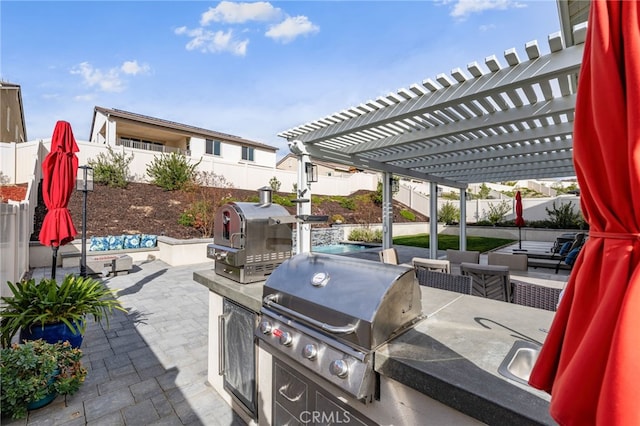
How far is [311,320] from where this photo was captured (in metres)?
1.65

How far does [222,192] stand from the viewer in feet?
54.7

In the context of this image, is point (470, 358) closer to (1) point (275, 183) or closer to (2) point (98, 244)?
(2) point (98, 244)

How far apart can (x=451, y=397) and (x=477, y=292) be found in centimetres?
405

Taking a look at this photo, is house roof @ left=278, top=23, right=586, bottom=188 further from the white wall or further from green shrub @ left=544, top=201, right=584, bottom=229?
the white wall

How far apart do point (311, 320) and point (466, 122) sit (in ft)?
16.4

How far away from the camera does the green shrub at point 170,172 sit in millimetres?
15523

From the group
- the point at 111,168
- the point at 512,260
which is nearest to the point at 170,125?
the point at 111,168

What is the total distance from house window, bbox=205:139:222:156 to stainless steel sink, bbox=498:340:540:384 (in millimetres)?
23730

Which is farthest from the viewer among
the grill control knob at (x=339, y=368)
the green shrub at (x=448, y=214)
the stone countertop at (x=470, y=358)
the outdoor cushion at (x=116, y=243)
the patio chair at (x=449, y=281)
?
the green shrub at (x=448, y=214)

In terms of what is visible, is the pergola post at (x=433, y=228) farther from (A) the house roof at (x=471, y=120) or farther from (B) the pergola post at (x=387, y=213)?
(B) the pergola post at (x=387, y=213)

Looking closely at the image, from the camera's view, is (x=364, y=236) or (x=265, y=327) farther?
(x=364, y=236)

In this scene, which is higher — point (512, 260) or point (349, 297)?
point (349, 297)

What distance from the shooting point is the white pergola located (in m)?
3.61

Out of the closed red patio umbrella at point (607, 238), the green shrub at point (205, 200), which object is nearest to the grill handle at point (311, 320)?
the closed red patio umbrella at point (607, 238)
